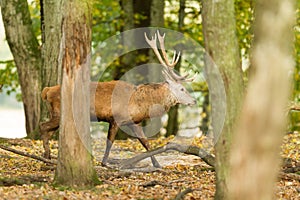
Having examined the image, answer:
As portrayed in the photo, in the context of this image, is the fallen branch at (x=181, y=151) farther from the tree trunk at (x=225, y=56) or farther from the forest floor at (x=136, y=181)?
the tree trunk at (x=225, y=56)

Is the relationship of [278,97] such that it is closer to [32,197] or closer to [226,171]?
[226,171]

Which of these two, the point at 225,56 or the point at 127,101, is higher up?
the point at 225,56

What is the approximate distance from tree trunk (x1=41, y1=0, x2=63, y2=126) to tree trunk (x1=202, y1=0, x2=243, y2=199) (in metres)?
7.62

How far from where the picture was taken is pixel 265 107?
17.5 ft

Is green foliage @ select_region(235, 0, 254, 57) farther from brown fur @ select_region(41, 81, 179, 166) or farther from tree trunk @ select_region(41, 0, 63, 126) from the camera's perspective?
brown fur @ select_region(41, 81, 179, 166)

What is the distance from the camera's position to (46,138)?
1155 cm

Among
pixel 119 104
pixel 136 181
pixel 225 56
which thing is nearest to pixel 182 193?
pixel 136 181

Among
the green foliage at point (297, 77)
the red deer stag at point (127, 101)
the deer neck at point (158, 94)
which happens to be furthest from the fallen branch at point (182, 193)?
the green foliage at point (297, 77)

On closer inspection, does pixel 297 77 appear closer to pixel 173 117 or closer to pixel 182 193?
pixel 173 117

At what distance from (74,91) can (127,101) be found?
332 cm

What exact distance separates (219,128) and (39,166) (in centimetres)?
404

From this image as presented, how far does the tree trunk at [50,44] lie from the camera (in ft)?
49.1

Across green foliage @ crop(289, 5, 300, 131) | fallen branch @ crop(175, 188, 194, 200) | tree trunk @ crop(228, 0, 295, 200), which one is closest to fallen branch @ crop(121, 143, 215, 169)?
fallen branch @ crop(175, 188, 194, 200)

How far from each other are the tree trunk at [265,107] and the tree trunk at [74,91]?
3475 mm
